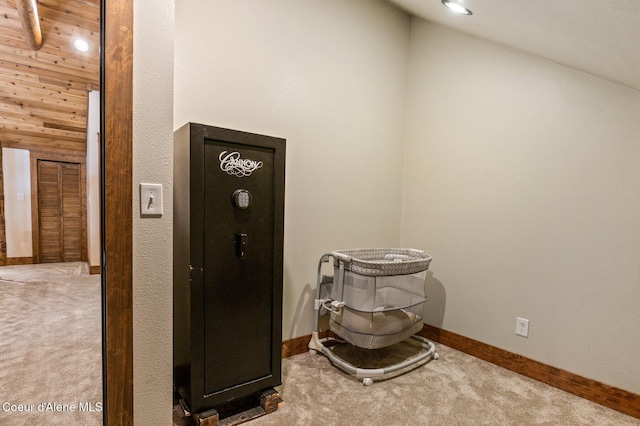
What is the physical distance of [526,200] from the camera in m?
2.15

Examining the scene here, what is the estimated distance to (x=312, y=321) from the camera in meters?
2.42

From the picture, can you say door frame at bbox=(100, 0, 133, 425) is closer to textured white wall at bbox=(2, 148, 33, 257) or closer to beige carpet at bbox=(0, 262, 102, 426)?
beige carpet at bbox=(0, 262, 102, 426)

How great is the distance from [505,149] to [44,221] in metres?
3.79

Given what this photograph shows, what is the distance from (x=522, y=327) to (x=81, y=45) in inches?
129

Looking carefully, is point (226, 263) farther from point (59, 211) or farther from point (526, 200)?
point (526, 200)

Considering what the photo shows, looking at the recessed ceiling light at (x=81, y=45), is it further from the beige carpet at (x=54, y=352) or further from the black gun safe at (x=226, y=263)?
the beige carpet at (x=54, y=352)

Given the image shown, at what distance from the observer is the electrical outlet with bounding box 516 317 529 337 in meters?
2.14

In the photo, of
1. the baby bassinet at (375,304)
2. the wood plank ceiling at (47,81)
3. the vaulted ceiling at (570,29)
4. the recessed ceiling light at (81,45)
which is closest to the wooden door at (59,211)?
the wood plank ceiling at (47,81)

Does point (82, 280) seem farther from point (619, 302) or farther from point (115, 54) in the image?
point (619, 302)

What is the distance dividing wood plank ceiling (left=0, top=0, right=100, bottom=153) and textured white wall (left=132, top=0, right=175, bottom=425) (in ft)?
2.18

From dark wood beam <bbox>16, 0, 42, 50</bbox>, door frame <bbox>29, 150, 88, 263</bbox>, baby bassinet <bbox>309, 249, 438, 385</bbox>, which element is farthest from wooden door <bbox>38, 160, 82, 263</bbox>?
baby bassinet <bbox>309, 249, 438, 385</bbox>

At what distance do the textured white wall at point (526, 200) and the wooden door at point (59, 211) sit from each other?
2552mm

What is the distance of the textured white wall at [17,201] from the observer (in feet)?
9.17

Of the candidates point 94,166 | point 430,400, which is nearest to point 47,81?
point 94,166
